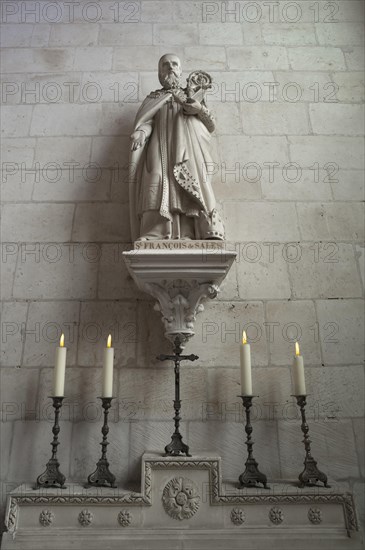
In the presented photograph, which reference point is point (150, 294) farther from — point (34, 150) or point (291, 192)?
point (34, 150)

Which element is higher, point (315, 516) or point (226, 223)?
point (226, 223)

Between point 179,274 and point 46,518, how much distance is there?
4.15ft

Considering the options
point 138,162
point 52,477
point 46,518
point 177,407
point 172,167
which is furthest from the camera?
point 138,162

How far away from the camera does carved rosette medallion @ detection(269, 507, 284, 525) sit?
2064 mm

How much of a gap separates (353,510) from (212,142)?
A: 89.4 inches

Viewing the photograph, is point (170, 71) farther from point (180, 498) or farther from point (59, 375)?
point (180, 498)

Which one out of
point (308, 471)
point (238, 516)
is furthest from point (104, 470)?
point (308, 471)

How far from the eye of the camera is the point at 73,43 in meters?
3.48

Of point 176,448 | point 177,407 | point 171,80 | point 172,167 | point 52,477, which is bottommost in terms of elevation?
point 52,477

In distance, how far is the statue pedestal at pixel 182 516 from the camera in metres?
2.01

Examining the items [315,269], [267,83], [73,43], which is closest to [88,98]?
[73,43]

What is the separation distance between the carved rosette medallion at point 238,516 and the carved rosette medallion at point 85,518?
0.62 meters

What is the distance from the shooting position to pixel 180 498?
2094 mm

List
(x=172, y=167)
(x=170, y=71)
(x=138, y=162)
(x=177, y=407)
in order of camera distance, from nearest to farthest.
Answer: (x=177, y=407) < (x=172, y=167) < (x=138, y=162) < (x=170, y=71)
